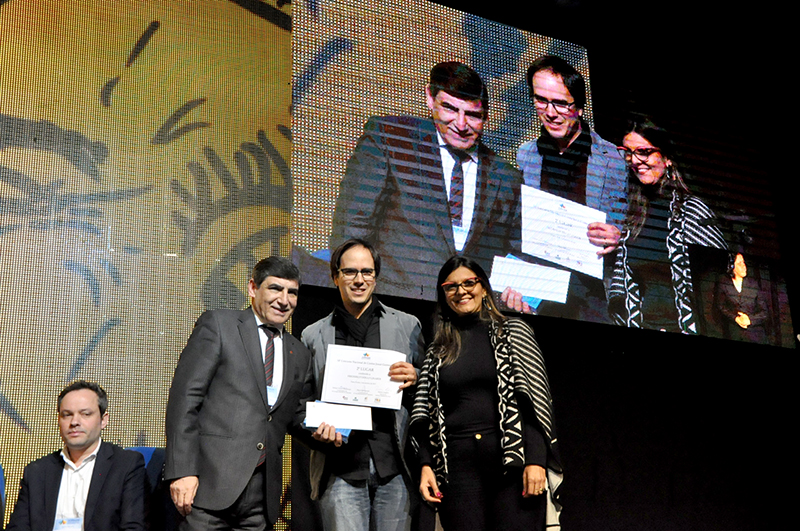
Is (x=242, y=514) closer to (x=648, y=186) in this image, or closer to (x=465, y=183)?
(x=465, y=183)

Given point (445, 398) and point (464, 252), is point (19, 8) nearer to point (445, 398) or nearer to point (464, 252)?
point (464, 252)

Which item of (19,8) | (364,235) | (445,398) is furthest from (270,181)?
(445,398)

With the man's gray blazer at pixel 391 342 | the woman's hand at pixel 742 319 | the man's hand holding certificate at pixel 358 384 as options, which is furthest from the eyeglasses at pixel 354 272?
the woman's hand at pixel 742 319

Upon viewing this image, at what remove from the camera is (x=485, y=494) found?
2316mm

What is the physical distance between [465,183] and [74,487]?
2369mm

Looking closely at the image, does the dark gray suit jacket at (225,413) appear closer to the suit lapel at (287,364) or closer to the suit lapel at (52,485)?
the suit lapel at (287,364)

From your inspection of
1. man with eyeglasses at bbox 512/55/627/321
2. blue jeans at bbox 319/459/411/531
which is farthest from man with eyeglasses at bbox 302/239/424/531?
man with eyeglasses at bbox 512/55/627/321

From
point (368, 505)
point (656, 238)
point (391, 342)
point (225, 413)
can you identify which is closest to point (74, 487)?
point (225, 413)

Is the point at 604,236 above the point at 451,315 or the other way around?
above

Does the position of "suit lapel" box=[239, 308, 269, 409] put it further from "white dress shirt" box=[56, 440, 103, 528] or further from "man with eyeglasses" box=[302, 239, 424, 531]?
"white dress shirt" box=[56, 440, 103, 528]

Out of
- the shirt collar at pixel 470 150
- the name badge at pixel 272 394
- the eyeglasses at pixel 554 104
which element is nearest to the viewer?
the name badge at pixel 272 394

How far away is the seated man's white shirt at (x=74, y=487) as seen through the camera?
248cm

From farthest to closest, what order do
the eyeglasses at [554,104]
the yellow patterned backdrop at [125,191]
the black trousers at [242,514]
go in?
the eyeglasses at [554,104] → the yellow patterned backdrop at [125,191] → the black trousers at [242,514]

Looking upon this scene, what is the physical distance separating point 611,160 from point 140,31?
2.73m
